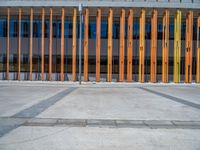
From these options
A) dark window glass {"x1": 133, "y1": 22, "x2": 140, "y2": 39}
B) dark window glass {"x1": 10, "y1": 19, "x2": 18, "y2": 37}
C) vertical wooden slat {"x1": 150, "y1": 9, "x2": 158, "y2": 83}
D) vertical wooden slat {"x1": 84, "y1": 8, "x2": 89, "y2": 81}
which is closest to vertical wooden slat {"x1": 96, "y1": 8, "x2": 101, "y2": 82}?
vertical wooden slat {"x1": 84, "y1": 8, "x2": 89, "y2": 81}

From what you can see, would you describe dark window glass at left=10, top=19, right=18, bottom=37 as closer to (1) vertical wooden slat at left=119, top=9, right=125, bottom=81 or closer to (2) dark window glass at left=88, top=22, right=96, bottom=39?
(2) dark window glass at left=88, top=22, right=96, bottom=39

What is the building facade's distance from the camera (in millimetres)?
36188

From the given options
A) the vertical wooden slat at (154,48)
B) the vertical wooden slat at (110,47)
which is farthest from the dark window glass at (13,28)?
the vertical wooden slat at (154,48)

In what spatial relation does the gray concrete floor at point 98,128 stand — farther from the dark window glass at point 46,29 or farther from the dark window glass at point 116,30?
the dark window glass at point 46,29

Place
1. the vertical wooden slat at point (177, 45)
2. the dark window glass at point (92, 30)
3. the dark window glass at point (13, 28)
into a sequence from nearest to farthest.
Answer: the vertical wooden slat at point (177, 45)
the dark window glass at point (92, 30)
the dark window glass at point (13, 28)

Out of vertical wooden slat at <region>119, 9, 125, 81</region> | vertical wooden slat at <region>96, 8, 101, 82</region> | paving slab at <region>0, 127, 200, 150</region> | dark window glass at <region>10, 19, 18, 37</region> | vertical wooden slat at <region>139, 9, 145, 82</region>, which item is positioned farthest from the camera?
dark window glass at <region>10, 19, 18, 37</region>

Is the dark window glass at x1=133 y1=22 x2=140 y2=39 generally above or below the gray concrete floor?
above

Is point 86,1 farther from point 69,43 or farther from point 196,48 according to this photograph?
point 196,48

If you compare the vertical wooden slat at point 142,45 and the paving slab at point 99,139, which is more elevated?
the vertical wooden slat at point 142,45

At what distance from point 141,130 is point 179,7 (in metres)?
29.2

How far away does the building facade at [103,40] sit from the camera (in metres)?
36.2

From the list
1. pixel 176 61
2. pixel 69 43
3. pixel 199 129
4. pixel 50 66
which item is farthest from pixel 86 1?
pixel 199 129

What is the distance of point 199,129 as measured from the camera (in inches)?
376

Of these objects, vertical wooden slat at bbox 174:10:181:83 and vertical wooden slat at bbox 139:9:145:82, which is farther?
vertical wooden slat at bbox 174:10:181:83
